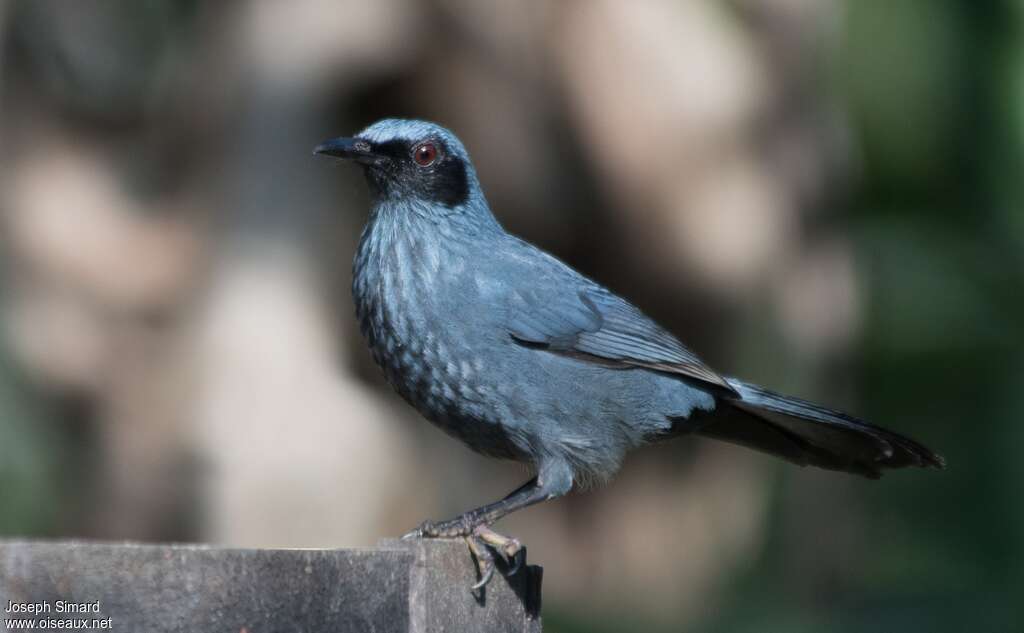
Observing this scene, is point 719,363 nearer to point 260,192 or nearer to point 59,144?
point 260,192

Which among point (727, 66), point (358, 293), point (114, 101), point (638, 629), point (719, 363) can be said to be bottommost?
point (638, 629)

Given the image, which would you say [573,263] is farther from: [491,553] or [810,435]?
[491,553]

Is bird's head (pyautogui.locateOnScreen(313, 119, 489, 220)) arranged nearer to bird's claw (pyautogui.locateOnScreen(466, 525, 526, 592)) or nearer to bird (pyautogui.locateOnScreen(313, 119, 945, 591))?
bird (pyautogui.locateOnScreen(313, 119, 945, 591))

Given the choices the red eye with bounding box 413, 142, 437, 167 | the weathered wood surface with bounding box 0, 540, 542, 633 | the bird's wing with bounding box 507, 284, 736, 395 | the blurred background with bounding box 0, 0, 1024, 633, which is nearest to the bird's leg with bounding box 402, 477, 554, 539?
the weathered wood surface with bounding box 0, 540, 542, 633

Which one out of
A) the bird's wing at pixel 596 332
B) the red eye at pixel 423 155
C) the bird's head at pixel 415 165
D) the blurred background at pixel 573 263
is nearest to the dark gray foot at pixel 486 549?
the bird's wing at pixel 596 332

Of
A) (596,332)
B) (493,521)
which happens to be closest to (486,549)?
(493,521)

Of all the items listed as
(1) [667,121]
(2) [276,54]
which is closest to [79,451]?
(2) [276,54]
